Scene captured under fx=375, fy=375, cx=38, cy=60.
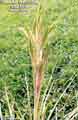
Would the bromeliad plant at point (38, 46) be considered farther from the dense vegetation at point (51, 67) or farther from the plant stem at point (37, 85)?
Result: the dense vegetation at point (51, 67)

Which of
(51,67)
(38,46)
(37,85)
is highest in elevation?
(38,46)

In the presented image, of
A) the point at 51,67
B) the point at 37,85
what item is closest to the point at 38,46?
the point at 37,85

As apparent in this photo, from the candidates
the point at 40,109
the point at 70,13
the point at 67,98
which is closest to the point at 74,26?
the point at 70,13

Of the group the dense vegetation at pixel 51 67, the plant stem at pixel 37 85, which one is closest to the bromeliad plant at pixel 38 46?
the plant stem at pixel 37 85

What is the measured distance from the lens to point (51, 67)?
345 cm

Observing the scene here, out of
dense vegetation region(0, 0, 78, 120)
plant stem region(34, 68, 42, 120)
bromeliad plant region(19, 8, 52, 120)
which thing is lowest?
dense vegetation region(0, 0, 78, 120)

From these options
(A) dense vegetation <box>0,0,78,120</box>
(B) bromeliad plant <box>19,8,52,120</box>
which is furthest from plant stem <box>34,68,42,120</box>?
(A) dense vegetation <box>0,0,78,120</box>

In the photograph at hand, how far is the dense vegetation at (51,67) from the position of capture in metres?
3.13

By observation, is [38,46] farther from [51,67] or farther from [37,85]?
[51,67]

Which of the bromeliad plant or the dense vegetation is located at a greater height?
the bromeliad plant

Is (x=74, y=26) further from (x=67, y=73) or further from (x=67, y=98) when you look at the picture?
(x=67, y=98)

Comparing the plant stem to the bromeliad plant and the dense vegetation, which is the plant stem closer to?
the bromeliad plant

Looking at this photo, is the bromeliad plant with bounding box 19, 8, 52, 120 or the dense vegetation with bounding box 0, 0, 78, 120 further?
the dense vegetation with bounding box 0, 0, 78, 120

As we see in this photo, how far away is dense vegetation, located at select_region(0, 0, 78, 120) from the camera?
3.13 m
